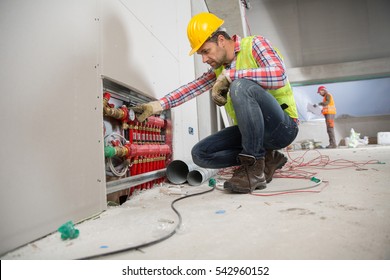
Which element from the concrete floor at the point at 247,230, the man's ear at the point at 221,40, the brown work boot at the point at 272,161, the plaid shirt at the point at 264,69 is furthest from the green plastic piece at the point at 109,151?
the brown work boot at the point at 272,161

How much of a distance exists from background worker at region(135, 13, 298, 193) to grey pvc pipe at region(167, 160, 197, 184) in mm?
128

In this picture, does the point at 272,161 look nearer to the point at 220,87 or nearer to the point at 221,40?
the point at 220,87

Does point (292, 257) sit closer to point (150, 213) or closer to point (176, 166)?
point (150, 213)

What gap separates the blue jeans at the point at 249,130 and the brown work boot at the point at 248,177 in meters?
0.04

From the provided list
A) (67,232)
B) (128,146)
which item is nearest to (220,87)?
(128,146)

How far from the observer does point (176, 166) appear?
187 centimetres

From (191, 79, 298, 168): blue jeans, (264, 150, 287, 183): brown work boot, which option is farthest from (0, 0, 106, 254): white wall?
(264, 150, 287, 183): brown work boot

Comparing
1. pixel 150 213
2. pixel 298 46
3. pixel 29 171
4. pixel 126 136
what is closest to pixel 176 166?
pixel 126 136

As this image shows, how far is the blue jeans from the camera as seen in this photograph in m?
1.29

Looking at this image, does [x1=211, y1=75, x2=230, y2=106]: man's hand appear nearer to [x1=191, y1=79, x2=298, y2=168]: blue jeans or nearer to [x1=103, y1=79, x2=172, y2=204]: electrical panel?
[x1=191, y1=79, x2=298, y2=168]: blue jeans

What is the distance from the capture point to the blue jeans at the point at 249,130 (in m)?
1.29

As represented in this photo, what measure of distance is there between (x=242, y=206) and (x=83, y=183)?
673 millimetres

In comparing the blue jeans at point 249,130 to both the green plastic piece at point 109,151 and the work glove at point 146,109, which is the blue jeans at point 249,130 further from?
the green plastic piece at point 109,151

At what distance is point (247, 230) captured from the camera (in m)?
0.75
